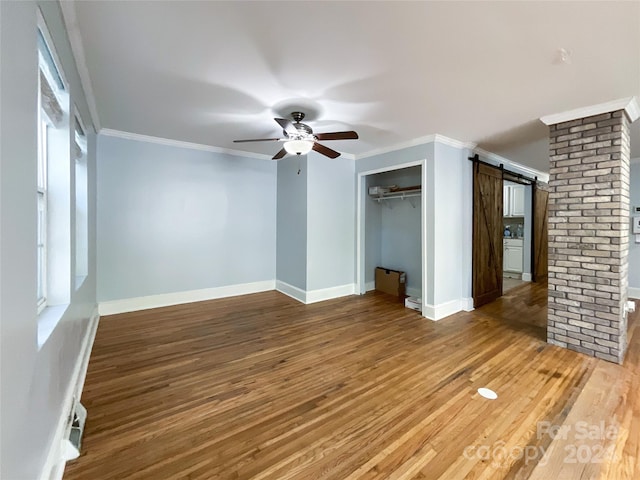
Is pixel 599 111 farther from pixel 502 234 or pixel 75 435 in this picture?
pixel 75 435

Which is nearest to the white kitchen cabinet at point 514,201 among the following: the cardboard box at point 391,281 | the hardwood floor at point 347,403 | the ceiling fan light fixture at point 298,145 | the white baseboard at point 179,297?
the cardboard box at point 391,281

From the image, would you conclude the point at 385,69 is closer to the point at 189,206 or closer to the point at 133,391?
the point at 133,391

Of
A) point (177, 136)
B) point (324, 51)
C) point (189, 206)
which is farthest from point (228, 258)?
point (324, 51)

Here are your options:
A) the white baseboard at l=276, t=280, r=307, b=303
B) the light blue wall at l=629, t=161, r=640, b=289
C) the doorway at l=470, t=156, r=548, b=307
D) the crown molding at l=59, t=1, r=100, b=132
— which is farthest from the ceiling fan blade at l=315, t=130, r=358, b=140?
the light blue wall at l=629, t=161, r=640, b=289

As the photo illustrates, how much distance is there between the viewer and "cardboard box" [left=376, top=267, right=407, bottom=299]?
4.89 metres

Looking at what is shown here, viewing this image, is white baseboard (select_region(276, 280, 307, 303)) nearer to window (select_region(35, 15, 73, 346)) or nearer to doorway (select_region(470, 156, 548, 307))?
doorway (select_region(470, 156, 548, 307))

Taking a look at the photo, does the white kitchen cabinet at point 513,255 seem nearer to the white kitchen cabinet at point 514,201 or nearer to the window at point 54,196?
the white kitchen cabinet at point 514,201

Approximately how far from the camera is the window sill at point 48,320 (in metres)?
1.32

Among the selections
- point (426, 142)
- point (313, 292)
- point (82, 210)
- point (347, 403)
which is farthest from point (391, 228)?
point (82, 210)

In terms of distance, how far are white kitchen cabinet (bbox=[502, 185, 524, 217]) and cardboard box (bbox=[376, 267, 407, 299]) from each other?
436cm

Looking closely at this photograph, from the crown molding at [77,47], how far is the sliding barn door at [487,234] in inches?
181

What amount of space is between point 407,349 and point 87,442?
260 centimetres

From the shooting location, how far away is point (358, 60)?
2.05 m

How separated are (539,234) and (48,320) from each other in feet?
26.1
